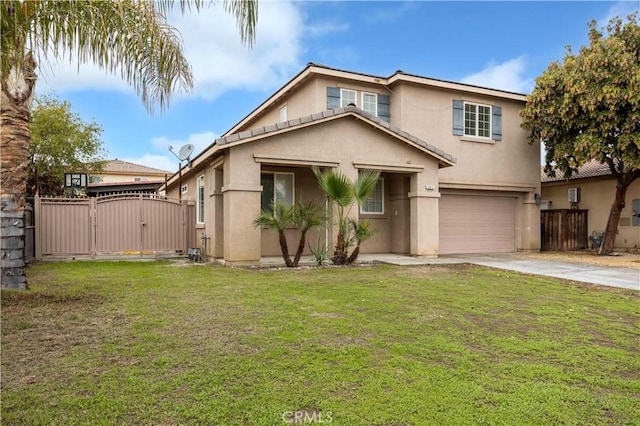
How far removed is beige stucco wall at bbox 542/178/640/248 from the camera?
17.8 meters

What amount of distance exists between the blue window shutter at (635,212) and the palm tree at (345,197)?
41.9ft

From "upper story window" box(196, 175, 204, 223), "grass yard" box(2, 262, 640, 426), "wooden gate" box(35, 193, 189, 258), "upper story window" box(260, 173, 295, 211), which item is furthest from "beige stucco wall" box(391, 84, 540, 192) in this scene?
"grass yard" box(2, 262, 640, 426)

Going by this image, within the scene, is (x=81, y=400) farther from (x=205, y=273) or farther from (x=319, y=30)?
(x=319, y=30)

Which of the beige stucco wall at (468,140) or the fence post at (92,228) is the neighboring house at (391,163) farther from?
the fence post at (92,228)

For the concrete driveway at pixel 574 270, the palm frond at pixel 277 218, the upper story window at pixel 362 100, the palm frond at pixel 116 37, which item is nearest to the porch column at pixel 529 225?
the concrete driveway at pixel 574 270

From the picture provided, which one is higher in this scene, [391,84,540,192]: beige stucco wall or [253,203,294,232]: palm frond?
[391,84,540,192]: beige stucco wall

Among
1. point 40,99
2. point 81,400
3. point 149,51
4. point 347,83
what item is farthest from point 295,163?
point 40,99

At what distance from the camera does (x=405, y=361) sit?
410 cm

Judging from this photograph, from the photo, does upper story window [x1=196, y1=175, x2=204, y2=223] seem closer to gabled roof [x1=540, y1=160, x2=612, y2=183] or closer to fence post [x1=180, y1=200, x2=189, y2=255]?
fence post [x1=180, y1=200, x2=189, y2=255]

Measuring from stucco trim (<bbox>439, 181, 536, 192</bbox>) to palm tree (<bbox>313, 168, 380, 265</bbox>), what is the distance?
5.22 metres

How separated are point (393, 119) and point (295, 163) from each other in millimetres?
5315

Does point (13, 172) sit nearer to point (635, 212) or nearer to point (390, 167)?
point (390, 167)

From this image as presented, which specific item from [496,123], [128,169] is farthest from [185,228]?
[128,169]

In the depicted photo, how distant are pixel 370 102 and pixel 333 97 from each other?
160cm
